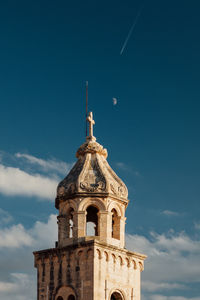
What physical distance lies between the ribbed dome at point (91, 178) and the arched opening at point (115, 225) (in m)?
1.07

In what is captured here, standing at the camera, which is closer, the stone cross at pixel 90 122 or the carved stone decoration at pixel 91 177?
the carved stone decoration at pixel 91 177

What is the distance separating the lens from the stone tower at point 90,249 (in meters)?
39.7

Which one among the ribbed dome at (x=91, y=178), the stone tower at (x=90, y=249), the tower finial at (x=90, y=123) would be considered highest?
the tower finial at (x=90, y=123)

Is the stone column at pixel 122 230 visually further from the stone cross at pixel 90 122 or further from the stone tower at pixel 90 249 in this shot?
the stone cross at pixel 90 122

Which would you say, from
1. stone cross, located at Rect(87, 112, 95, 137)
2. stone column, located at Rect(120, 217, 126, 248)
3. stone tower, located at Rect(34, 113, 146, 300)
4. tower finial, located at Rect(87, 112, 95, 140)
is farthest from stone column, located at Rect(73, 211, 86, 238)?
stone cross, located at Rect(87, 112, 95, 137)

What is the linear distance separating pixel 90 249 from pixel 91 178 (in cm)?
516

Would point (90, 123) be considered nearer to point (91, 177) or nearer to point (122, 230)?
point (91, 177)

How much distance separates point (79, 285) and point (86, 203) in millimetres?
5234

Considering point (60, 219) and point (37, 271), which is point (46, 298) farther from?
point (60, 219)

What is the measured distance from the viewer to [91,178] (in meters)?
43.0

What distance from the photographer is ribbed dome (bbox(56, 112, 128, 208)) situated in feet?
139

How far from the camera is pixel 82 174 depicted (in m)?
43.1

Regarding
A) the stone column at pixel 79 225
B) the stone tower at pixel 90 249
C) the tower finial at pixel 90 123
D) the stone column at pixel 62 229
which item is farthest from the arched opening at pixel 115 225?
the tower finial at pixel 90 123

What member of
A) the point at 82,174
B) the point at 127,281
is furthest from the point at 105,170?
the point at 127,281
